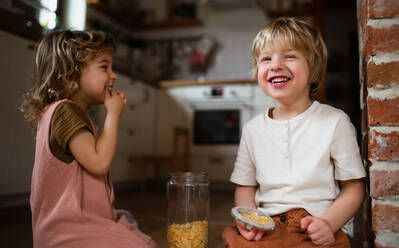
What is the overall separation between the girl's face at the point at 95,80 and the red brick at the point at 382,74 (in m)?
0.71

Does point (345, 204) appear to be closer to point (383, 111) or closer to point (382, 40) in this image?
point (383, 111)

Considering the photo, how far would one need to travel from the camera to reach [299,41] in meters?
0.89

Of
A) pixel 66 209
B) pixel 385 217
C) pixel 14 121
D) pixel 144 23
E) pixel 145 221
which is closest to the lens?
pixel 385 217

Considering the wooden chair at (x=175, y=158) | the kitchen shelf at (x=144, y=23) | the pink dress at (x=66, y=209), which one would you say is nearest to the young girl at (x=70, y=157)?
the pink dress at (x=66, y=209)

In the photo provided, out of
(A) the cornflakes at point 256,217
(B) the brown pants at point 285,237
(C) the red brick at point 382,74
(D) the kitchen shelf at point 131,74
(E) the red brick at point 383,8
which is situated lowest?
(B) the brown pants at point 285,237

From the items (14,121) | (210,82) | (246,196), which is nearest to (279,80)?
(246,196)

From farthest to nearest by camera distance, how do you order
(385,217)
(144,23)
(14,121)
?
(144,23) < (14,121) < (385,217)

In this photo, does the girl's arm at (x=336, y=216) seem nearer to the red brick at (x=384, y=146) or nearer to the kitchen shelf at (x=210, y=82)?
the red brick at (x=384, y=146)

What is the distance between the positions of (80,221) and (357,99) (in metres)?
3.22

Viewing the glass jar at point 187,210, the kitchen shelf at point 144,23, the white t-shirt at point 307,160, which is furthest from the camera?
the kitchen shelf at point 144,23

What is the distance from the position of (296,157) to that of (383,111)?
229mm

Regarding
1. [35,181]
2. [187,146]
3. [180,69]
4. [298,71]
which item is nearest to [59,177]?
[35,181]

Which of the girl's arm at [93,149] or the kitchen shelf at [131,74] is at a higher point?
the kitchen shelf at [131,74]

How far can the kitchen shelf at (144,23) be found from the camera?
3560 mm
